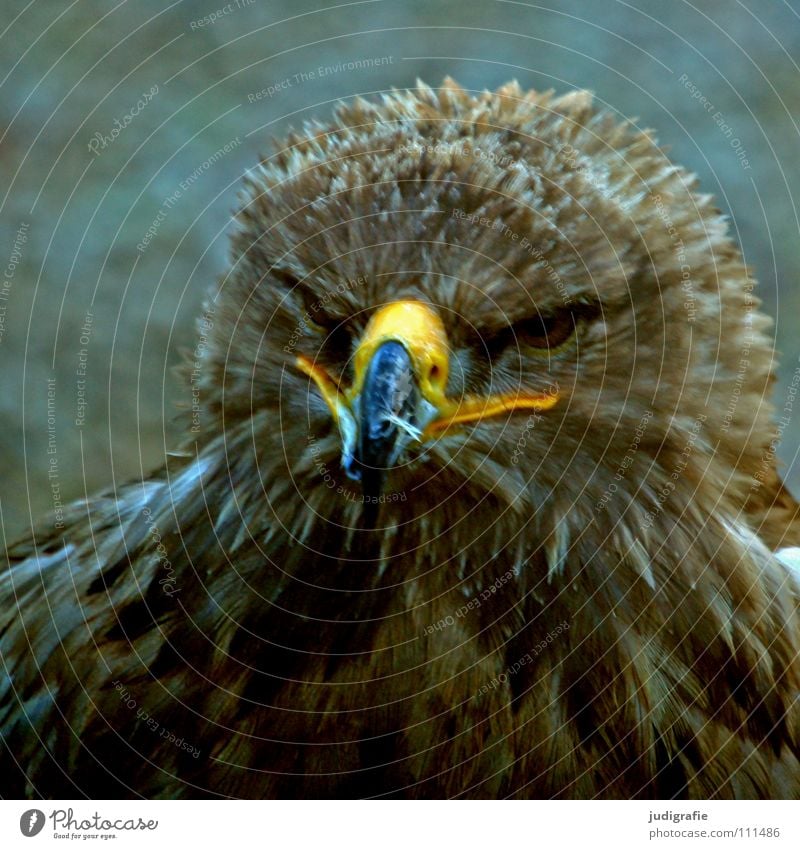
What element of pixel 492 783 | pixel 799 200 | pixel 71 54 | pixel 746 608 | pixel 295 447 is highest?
pixel 71 54

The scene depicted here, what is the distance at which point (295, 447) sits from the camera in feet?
2.61

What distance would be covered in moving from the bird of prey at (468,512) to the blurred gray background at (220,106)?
140mm

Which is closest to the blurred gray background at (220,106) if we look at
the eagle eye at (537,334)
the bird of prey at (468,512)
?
the bird of prey at (468,512)

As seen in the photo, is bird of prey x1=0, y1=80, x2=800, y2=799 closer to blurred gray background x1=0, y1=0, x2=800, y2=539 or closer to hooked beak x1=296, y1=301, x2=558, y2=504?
hooked beak x1=296, y1=301, x2=558, y2=504

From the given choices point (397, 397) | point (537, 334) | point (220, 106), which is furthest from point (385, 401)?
point (220, 106)

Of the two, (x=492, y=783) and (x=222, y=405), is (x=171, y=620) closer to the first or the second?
(x=222, y=405)

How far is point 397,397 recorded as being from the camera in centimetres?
67

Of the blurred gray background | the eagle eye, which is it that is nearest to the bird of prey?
the eagle eye

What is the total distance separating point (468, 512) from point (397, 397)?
0.53ft

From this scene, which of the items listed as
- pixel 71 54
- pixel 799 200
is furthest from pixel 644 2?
pixel 71 54

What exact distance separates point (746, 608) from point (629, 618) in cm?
12

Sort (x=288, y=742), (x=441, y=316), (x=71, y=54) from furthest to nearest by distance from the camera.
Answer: (x=71, y=54) < (x=288, y=742) < (x=441, y=316)

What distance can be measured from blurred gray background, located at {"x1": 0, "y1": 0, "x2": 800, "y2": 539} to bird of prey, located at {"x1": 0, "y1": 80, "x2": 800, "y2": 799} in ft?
0.46
